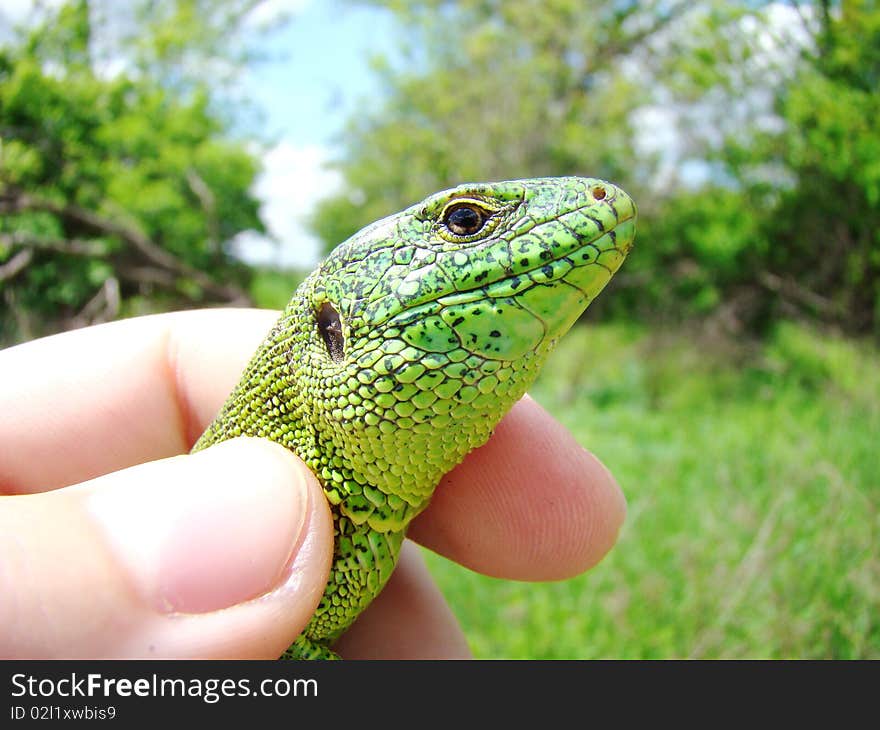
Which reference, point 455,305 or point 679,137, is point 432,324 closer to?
point 455,305

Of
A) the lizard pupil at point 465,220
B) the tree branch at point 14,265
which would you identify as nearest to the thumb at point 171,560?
the lizard pupil at point 465,220

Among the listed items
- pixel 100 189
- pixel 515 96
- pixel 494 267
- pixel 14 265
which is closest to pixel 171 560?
pixel 494 267

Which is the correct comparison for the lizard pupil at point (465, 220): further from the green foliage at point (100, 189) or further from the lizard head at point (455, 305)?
the green foliage at point (100, 189)

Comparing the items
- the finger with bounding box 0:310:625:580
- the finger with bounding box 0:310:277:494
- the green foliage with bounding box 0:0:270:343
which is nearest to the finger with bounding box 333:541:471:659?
the finger with bounding box 0:310:625:580

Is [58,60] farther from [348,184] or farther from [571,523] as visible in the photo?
[348,184]

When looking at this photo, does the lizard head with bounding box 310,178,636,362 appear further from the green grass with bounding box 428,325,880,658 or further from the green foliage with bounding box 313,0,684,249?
the green foliage with bounding box 313,0,684,249

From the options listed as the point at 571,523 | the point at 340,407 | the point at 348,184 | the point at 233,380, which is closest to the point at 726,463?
the point at 571,523
